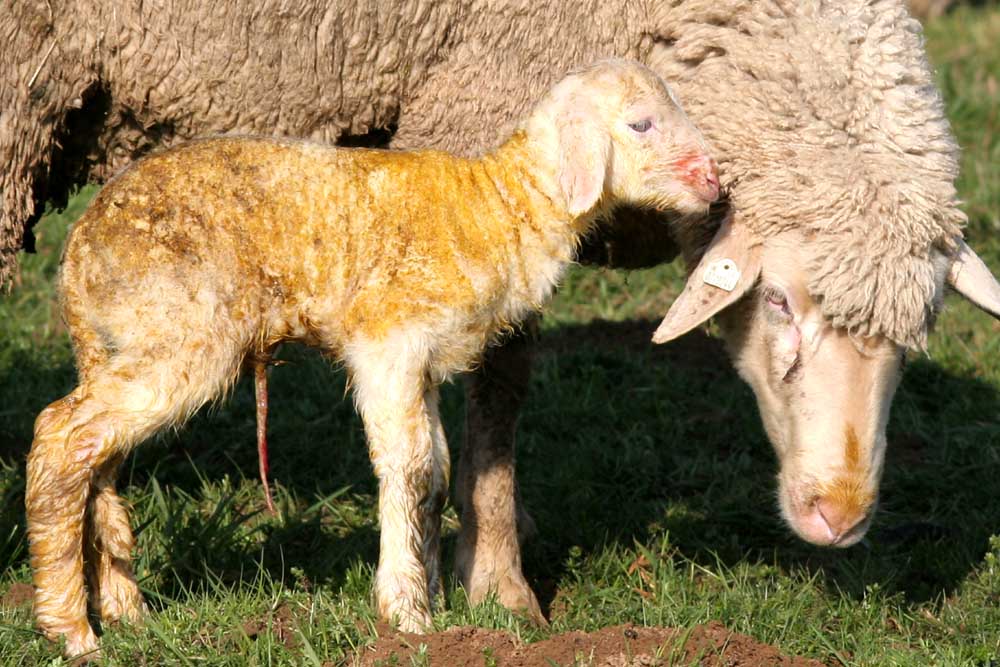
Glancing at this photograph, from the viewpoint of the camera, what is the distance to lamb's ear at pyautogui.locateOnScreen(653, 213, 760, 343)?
3896mm

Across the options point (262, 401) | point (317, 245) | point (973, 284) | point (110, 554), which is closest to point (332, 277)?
point (317, 245)

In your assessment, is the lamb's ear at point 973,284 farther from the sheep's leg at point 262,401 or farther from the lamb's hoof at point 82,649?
the lamb's hoof at point 82,649

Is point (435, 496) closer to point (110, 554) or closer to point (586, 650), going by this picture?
point (586, 650)

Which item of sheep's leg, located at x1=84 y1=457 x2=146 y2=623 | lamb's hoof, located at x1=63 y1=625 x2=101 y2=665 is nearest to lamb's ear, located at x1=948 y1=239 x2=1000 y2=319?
sheep's leg, located at x1=84 y1=457 x2=146 y2=623

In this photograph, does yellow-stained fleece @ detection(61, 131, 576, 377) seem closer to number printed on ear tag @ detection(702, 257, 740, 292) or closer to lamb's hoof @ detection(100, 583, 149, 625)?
number printed on ear tag @ detection(702, 257, 740, 292)

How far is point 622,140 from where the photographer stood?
12.1ft

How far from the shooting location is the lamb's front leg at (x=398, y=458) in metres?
3.52

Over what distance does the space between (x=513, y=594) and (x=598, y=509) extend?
75 centimetres

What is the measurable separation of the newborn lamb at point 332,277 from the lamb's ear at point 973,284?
75cm

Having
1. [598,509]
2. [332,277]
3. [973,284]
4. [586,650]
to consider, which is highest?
[332,277]

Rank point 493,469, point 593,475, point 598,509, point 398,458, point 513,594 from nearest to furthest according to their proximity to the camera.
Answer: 1. point 398,458
2. point 513,594
3. point 493,469
4. point 598,509
5. point 593,475

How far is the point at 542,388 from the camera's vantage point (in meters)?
6.15

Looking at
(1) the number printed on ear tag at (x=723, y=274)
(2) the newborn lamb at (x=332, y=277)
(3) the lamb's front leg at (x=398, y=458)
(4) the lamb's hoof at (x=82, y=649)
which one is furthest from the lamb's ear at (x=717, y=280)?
(4) the lamb's hoof at (x=82, y=649)

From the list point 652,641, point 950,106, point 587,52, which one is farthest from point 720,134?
point 950,106
